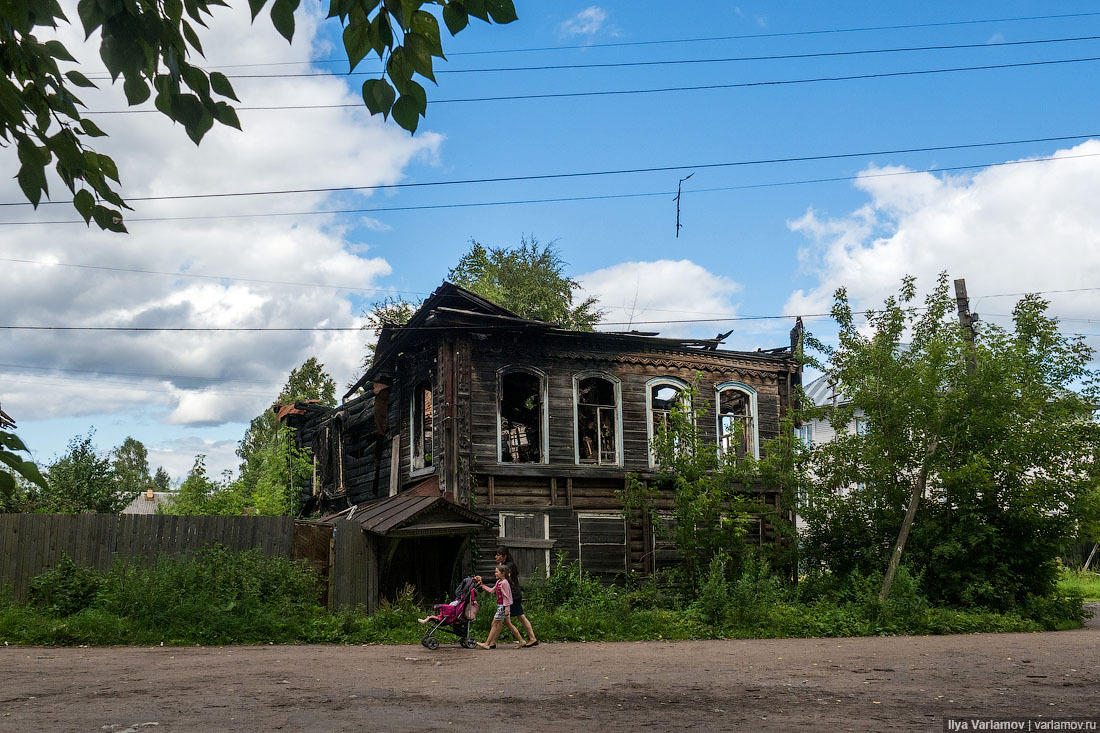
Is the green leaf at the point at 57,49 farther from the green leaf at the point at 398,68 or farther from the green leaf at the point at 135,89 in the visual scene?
the green leaf at the point at 398,68

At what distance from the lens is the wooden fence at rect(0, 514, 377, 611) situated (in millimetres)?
15750

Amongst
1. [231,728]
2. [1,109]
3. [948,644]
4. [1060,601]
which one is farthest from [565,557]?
[1,109]

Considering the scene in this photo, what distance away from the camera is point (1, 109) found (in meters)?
2.84

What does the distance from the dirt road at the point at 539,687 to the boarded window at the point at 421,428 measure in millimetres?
8124

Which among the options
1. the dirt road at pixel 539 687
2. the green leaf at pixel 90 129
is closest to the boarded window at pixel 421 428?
the dirt road at pixel 539 687

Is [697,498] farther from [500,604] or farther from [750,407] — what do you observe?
[750,407]

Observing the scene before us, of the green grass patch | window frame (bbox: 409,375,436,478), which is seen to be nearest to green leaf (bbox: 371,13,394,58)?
window frame (bbox: 409,375,436,478)

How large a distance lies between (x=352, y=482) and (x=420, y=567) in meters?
8.01

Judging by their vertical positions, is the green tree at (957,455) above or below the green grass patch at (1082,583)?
above

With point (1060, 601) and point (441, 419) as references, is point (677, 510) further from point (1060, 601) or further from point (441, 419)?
point (1060, 601)

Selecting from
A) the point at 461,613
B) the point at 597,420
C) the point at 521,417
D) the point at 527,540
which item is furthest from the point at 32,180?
the point at 521,417

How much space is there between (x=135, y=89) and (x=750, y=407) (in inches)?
878

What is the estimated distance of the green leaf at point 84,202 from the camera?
3199 millimetres

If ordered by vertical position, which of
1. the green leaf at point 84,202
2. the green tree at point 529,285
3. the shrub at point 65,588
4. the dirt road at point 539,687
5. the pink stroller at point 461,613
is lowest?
the dirt road at point 539,687
